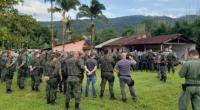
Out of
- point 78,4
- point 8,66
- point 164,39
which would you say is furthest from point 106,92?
point 78,4

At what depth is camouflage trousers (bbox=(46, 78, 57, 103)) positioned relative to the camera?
16266 mm

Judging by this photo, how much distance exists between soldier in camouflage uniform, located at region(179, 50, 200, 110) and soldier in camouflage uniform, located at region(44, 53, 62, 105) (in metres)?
6.21

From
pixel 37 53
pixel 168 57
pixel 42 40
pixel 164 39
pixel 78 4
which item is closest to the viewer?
pixel 37 53

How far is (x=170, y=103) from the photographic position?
56.5ft

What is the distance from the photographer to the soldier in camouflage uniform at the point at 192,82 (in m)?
11.3

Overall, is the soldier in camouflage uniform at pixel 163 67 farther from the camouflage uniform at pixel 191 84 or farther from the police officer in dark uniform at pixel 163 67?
the camouflage uniform at pixel 191 84

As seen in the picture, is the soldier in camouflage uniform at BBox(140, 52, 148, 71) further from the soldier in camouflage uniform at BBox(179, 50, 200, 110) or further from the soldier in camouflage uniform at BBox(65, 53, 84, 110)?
the soldier in camouflage uniform at BBox(179, 50, 200, 110)

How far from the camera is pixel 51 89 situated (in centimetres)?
1642

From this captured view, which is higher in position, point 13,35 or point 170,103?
point 13,35

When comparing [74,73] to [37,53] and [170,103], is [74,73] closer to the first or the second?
[170,103]

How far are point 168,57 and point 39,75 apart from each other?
10.0 meters

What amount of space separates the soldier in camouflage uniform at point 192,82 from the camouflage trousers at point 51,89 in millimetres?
6329

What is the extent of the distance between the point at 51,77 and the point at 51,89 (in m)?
0.53

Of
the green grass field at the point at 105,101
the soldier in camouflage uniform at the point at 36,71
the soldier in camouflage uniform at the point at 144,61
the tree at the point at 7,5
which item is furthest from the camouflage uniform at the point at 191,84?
the soldier in camouflage uniform at the point at 144,61
